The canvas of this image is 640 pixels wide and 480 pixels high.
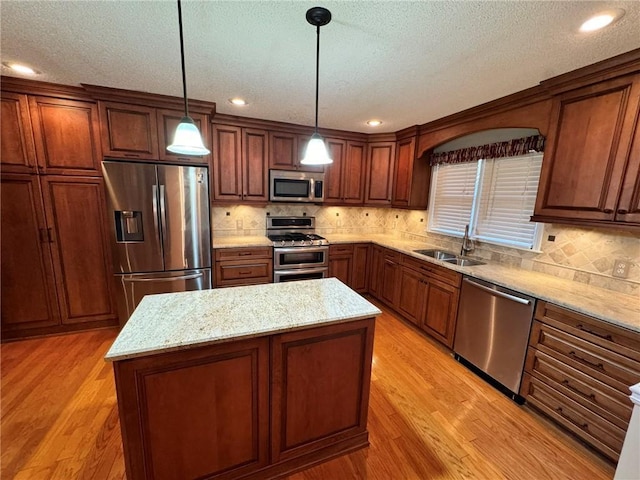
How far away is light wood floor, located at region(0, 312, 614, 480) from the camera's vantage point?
154 centimetres

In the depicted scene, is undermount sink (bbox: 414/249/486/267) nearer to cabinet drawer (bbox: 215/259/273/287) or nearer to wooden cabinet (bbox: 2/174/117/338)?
cabinet drawer (bbox: 215/259/273/287)

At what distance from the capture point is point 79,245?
272 centimetres

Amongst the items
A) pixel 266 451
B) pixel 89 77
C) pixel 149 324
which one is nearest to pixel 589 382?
pixel 266 451

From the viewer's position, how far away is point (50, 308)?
2.75m

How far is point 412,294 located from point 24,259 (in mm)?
3996

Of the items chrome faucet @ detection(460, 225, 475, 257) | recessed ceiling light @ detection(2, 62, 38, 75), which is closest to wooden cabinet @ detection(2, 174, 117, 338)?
recessed ceiling light @ detection(2, 62, 38, 75)

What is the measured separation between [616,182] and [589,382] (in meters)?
1.28

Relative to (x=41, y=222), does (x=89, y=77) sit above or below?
above

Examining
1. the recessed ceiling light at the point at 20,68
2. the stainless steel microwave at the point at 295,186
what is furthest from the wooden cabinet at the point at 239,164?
the recessed ceiling light at the point at 20,68

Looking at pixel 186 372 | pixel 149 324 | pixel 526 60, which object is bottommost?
pixel 186 372

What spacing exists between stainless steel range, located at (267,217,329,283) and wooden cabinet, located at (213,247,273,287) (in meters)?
0.11

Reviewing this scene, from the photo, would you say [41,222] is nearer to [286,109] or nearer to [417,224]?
[286,109]

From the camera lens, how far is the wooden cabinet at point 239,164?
3.24 metres

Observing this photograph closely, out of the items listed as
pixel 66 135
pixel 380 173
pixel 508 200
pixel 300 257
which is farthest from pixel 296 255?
pixel 66 135
